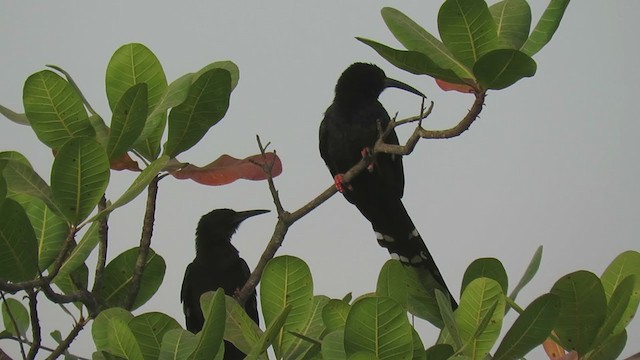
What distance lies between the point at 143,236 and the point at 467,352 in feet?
3.18

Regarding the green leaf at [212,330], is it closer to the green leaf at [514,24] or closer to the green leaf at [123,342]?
the green leaf at [123,342]

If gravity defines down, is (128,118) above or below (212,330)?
above

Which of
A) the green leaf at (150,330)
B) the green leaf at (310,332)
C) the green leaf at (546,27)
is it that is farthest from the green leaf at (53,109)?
the green leaf at (546,27)

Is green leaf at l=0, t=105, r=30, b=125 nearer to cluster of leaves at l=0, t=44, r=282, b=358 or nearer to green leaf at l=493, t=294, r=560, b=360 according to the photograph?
cluster of leaves at l=0, t=44, r=282, b=358

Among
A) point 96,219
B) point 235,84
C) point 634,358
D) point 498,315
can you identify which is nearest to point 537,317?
point 498,315

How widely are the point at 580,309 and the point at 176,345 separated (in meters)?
0.85

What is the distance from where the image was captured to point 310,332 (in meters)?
1.80

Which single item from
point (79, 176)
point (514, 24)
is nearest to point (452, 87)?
point (514, 24)

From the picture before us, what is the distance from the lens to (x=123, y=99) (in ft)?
6.03

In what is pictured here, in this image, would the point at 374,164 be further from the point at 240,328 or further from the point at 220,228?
the point at 240,328

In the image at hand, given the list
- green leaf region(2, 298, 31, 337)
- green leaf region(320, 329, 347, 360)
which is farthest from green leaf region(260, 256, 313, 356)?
green leaf region(2, 298, 31, 337)

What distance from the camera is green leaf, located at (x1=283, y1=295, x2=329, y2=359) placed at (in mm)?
1736

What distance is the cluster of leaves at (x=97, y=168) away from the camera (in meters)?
1.76

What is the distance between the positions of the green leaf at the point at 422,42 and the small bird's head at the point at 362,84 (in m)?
2.47
